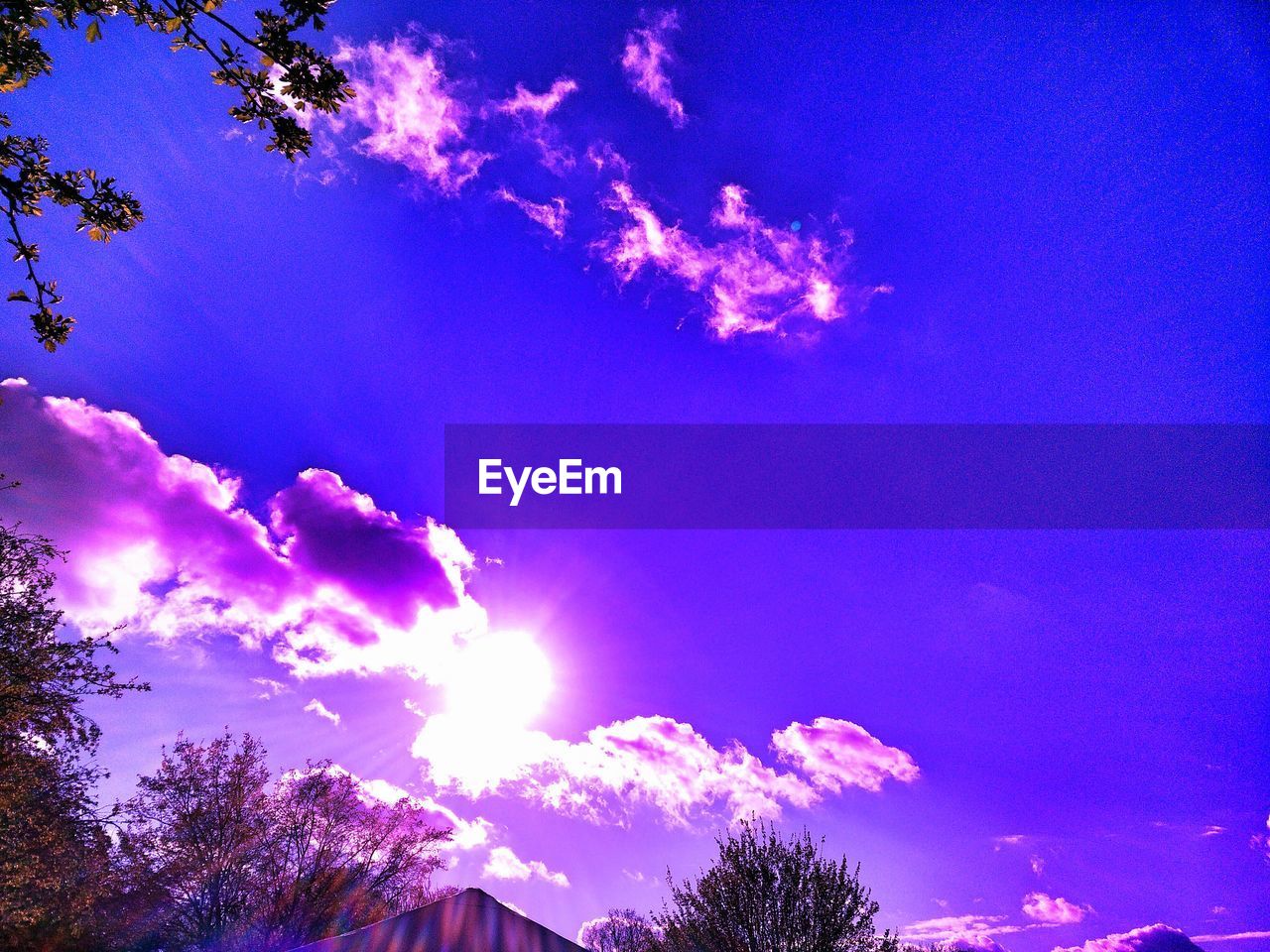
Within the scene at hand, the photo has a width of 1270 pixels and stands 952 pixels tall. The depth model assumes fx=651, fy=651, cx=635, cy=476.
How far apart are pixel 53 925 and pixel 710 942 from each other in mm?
16579

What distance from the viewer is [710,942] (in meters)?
15.0

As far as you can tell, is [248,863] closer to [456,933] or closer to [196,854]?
[196,854]

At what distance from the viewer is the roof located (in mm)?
7773

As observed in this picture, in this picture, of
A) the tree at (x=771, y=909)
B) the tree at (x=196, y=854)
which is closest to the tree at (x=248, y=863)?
the tree at (x=196, y=854)

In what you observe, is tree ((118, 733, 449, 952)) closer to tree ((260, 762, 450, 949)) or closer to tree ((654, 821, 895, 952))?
tree ((260, 762, 450, 949))

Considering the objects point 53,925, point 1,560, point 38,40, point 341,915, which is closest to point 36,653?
point 1,560

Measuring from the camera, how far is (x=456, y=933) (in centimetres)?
801

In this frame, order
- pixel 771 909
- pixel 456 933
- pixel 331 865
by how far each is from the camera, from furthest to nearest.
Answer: pixel 331 865, pixel 771 909, pixel 456 933

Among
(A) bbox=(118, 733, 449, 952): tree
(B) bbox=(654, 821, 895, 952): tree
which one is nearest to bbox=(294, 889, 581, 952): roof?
(B) bbox=(654, 821, 895, 952): tree

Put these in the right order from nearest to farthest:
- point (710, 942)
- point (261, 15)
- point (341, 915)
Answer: point (261, 15)
point (710, 942)
point (341, 915)

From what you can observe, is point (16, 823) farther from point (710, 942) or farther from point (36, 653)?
point (710, 942)

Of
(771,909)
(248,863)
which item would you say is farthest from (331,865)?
(771,909)

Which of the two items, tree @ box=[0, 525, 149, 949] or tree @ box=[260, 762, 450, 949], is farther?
tree @ box=[260, 762, 450, 949]

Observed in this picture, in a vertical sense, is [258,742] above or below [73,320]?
above
